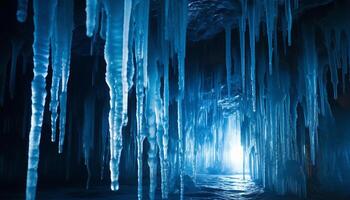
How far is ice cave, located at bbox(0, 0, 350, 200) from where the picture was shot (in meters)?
4.71

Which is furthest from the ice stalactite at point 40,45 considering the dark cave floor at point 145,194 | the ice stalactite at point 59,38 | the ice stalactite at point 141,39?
the dark cave floor at point 145,194

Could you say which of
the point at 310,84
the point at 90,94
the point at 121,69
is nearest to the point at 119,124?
the point at 121,69

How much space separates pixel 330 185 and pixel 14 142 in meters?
13.9

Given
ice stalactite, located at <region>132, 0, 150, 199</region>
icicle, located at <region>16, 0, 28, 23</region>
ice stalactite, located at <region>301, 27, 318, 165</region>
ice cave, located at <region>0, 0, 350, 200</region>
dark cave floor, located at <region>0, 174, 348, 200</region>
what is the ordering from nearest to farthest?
icicle, located at <region>16, 0, 28, 23</region>, ice cave, located at <region>0, 0, 350, 200</region>, ice stalactite, located at <region>132, 0, 150, 199</region>, ice stalactite, located at <region>301, 27, 318, 165</region>, dark cave floor, located at <region>0, 174, 348, 200</region>

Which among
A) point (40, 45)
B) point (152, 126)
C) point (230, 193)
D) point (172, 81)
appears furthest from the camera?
point (172, 81)

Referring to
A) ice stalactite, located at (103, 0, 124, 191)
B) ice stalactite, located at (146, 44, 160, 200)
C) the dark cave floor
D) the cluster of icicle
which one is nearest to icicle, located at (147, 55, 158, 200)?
ice stalactite, located at (146, 44, 160, 200)

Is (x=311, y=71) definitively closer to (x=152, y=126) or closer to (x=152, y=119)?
(x=152, y=119)

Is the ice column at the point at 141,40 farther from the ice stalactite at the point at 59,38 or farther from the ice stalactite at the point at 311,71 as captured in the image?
the ice stalactite at the point at 311,71

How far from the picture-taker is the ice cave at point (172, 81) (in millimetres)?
4707

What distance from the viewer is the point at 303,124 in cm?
1232

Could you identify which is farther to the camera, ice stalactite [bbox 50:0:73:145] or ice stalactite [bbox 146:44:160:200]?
ice stalactite [bbox 146:44:160:200]

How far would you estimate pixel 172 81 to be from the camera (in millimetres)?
12562

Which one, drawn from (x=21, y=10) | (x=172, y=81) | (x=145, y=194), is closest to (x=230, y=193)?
(x=145, y=194)

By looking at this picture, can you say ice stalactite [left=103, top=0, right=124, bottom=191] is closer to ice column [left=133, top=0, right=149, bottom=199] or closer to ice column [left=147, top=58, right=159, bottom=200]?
ice column [left=133, top=0, right=149, bottom=199]
